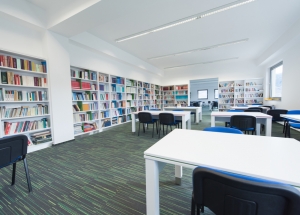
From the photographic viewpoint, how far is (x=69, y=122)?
148 inches

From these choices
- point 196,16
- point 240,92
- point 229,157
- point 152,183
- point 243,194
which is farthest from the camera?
point 240,92

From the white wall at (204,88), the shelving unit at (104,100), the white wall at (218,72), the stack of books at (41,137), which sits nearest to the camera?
the stack of books at (41,137)

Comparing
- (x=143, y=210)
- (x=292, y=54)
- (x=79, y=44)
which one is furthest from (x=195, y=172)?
(x=292, y=54)

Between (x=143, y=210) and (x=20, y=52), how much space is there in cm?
373

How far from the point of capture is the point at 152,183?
1073mm

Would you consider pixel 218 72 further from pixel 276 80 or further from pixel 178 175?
pixel 178 175

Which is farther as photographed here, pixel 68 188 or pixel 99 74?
pixel 99 74

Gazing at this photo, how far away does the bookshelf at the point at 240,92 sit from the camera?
7.65 meters

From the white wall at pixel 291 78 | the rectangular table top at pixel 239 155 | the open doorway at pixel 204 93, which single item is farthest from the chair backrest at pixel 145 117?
the open doorway at pixel 204 93

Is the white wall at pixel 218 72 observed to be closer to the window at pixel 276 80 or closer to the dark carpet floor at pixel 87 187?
the window at pixel 276 80

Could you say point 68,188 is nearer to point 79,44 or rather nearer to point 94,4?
point 94,4

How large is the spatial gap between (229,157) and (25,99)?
394 centimetres

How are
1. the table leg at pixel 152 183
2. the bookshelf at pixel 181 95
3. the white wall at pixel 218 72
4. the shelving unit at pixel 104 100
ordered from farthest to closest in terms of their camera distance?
1. the bookshelf at pixel 181 95
2. the white wall at pixel 218 72
3. the shelving unit at pixel 104 100
4. the table leg at pixel 152 183

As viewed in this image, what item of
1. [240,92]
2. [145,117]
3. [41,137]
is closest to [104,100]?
[145,117]
